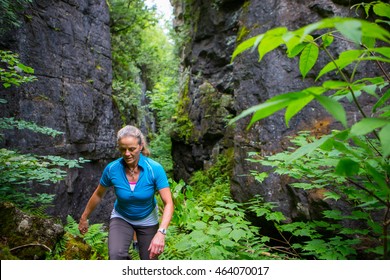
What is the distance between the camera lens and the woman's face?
9.52 ft

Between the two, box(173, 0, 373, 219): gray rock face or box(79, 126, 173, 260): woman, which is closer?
box(79, 126, 173, 260): woman

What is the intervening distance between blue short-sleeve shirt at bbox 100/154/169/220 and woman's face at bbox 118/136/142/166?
0.11 metres

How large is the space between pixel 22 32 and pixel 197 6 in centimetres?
686

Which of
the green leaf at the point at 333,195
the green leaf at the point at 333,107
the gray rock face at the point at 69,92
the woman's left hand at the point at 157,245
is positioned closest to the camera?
the green leaf at the point at 333,107

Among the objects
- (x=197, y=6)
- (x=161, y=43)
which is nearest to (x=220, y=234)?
(x=197, y=6)

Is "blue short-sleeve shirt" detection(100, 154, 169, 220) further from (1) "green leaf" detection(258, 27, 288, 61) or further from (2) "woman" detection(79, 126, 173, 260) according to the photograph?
(1) "green leaf" detection(258, 27, 288, 61)

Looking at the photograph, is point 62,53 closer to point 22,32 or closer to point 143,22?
point 22,32

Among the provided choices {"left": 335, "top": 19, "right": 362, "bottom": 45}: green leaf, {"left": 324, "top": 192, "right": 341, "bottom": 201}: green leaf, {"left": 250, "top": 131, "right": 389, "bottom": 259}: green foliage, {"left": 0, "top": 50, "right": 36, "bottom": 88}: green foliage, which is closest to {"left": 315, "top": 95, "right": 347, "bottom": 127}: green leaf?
{"left": 335, "top": 19, "right": 362, "bottom": 45}: green leaf

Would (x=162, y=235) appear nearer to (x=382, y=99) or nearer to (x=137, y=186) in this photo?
(x=137, y=186)

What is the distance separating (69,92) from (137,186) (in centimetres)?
657

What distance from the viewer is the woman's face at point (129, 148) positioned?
2900mm

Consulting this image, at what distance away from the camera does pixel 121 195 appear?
9.45 feet

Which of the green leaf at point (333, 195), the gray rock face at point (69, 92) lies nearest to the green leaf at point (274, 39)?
the green leaf at point (333, 195)

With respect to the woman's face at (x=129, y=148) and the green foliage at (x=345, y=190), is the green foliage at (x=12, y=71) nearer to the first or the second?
the woman's face at (x=129, y=148)
